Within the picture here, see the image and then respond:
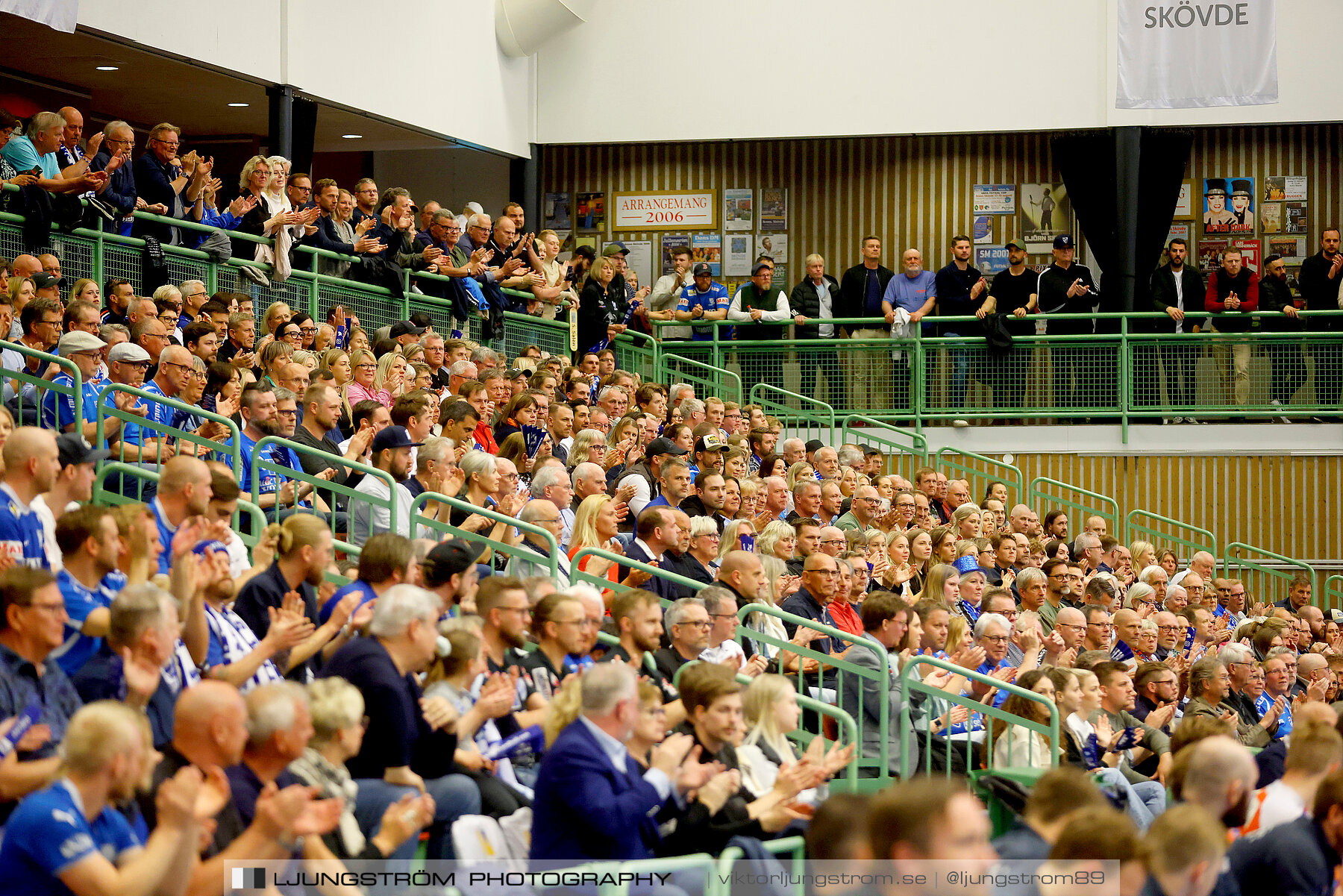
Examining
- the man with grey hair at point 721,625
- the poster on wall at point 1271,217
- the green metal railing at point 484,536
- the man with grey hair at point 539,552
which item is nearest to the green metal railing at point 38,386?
the green metal railing at point 484,536

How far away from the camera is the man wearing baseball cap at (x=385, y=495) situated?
775cm

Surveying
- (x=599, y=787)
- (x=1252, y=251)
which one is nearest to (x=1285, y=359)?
(x=1252, y=251)

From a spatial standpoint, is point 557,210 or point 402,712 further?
point 557,210

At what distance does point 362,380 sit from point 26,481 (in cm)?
391

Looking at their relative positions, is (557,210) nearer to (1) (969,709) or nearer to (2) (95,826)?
(1) (969,709)

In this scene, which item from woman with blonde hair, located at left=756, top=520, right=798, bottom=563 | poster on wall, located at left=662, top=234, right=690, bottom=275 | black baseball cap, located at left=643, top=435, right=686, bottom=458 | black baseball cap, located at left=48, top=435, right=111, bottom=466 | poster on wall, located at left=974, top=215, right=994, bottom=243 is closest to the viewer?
black baseball cap, located at left=48, top=435, right=111, bottom=466

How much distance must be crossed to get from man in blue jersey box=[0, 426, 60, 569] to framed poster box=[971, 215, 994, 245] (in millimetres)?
14381

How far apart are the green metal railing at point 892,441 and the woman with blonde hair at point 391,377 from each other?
262 inches

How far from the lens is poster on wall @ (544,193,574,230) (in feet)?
63.4

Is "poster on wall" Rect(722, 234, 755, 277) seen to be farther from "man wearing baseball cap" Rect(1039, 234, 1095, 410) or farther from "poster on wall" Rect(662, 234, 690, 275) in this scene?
"man wearing baseball cap" Rect(1039, 234, 1095, 410)

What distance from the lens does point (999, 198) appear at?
18.8 metres

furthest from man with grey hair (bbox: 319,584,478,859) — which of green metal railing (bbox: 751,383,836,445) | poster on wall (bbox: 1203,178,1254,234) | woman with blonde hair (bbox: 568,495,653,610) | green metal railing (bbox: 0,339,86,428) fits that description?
poster on wall (bbox: 1203,178,1254,234)

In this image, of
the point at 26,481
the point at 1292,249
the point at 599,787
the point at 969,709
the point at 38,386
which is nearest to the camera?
the point at 599,787

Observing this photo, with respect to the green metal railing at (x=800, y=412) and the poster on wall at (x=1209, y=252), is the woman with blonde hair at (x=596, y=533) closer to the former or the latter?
the green metal railing at (x=800, y=412)
